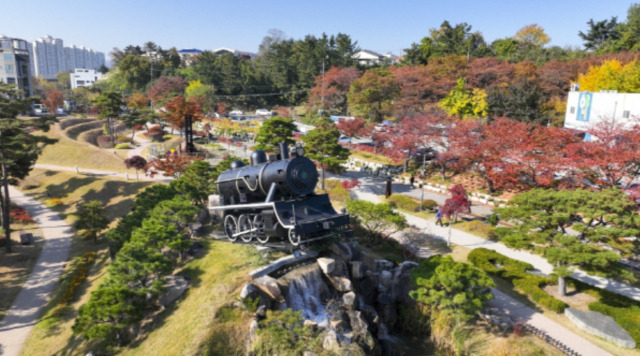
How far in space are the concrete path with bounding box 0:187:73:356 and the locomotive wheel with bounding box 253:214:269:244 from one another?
10294 mm

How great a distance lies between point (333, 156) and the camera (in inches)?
1200

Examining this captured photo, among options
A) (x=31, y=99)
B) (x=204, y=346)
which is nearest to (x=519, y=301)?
(x=204, y=346)

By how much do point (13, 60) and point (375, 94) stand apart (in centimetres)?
6500

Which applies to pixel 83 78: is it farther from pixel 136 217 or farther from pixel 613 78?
pixel 613 78

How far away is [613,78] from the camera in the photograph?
41.9m

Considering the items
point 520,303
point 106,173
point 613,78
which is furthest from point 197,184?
point 613,78

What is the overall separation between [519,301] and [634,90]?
3738cm

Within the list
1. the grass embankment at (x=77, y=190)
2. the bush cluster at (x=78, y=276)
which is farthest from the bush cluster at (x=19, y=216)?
the bush cluster at (x=78, y=276)

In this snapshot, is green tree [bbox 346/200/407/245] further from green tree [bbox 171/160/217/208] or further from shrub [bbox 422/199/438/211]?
green tree [bbox 171/160/217/208]

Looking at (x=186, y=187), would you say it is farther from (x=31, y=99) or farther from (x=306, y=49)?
(x=306, y=49)

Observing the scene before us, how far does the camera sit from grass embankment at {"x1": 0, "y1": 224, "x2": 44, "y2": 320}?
1899cm

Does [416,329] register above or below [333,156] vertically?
below

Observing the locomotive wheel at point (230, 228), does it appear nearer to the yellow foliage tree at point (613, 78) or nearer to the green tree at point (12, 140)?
the green tree at point (12, 140)

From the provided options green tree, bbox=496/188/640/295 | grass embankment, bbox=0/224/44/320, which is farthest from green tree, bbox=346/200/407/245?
grass embankment, bbox=0/224/44/320
